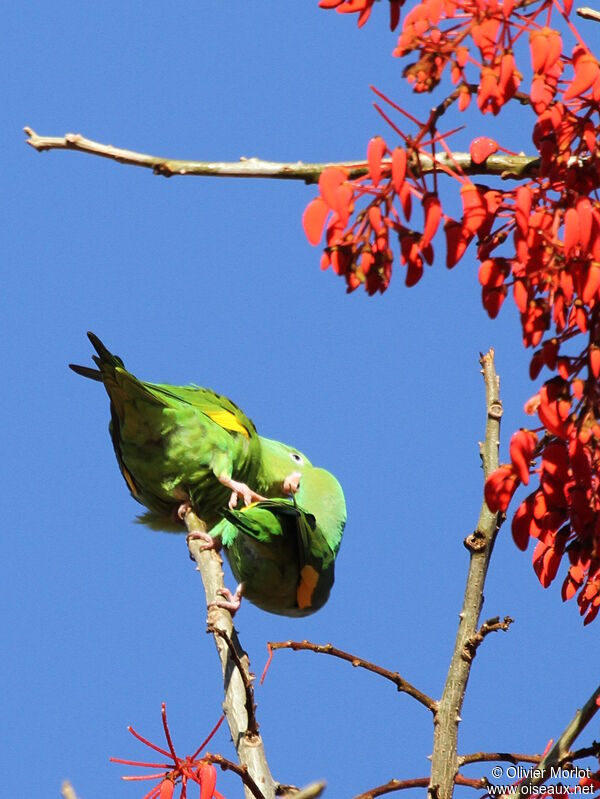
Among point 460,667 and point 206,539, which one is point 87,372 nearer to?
point 206,539

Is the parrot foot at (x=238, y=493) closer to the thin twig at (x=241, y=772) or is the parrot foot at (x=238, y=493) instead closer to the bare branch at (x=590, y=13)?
the thin twig at (x=241, y=772)

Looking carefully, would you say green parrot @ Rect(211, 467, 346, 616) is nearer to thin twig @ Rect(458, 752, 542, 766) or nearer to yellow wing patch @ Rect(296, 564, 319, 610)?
yellow wing patch @ Rect(296, 564, 319, 610)

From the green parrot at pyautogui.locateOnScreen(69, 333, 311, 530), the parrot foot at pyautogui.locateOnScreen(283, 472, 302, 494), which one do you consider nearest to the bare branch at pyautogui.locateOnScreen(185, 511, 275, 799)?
the green parrot at pyautogui.locateOnScreen(69, 333, 311, 530)

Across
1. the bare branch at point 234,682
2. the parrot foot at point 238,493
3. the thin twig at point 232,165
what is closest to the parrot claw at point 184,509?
the parrot foot at point 238,493

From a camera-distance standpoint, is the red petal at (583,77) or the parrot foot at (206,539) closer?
the red petal at (583,77)

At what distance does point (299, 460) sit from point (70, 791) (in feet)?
13.7

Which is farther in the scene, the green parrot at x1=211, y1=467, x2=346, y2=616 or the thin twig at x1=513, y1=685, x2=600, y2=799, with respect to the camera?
the green parrot at x1=211, y1=467, x2=346, y2=616

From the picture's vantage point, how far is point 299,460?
6.30 metres

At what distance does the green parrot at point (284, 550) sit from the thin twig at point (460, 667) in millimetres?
1688

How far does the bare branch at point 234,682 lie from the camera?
335cm

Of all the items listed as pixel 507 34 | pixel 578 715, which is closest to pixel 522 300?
pixel 507 34

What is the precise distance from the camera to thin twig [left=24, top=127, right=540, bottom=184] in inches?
91.7

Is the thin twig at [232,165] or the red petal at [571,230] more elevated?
the thin twig at [232,165]

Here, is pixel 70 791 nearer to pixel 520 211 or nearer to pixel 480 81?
pixel 520 211
